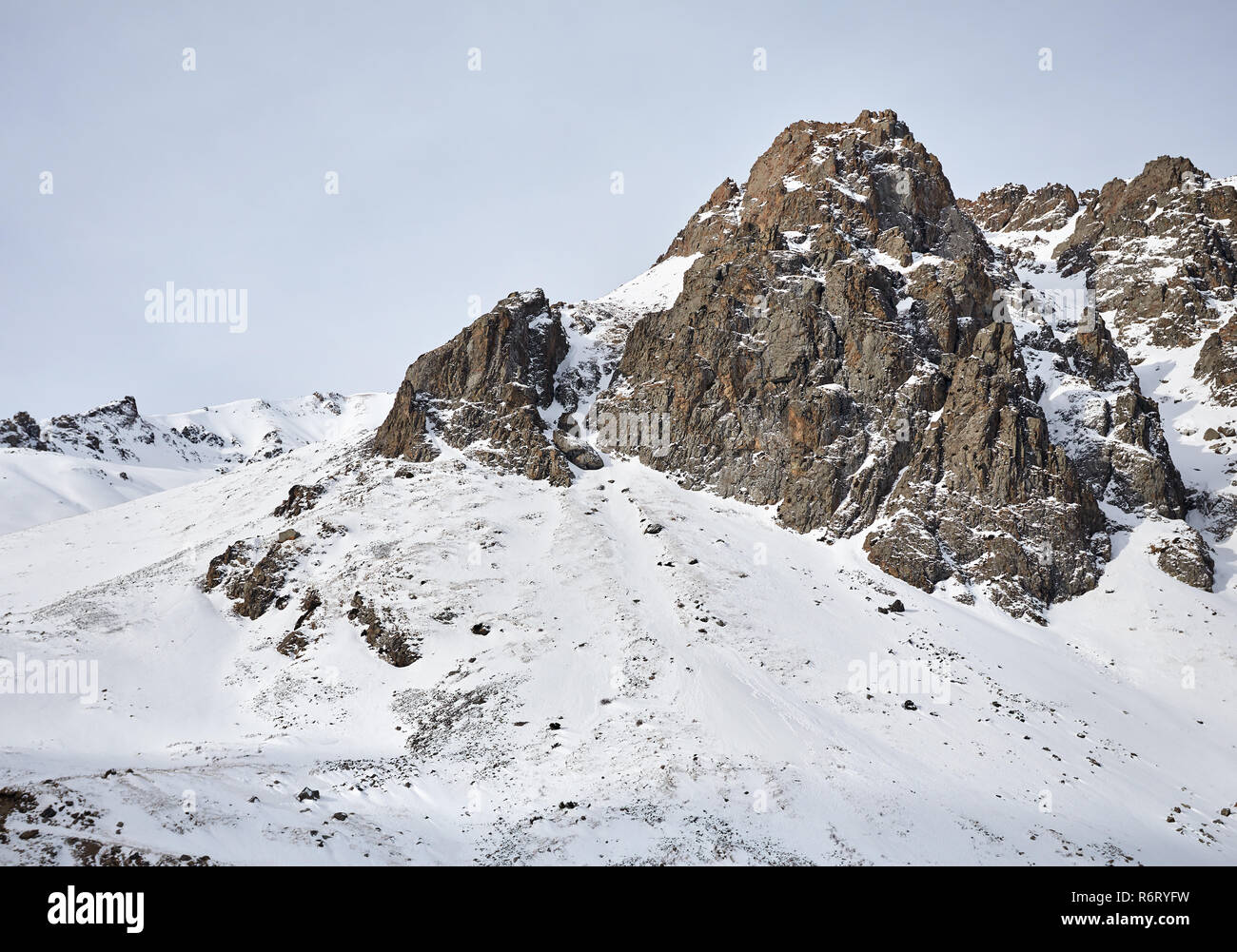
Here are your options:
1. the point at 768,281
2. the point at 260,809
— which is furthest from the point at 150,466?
the point at 260,809

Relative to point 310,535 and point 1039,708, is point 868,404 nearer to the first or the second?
point 1039,708

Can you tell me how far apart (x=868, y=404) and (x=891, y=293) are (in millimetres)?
17860

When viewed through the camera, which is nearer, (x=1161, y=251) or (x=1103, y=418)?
(x=1103, y=418)

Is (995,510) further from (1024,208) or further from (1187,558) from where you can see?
(1024,208)

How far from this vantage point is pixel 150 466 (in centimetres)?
17000

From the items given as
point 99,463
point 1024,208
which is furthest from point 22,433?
point 1024,208

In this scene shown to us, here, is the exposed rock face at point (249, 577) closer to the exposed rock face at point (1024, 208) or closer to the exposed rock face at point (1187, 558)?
the exposed rock face at point (1187, 558)

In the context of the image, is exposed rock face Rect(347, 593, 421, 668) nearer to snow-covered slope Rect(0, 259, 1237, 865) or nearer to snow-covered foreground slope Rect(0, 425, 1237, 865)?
snow-covered slope Rect(0, 259, 1237, 865)

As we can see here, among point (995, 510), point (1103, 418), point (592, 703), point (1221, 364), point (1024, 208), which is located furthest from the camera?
point (1024, 208)

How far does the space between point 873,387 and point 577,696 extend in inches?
2010

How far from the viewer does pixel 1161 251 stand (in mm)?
106688

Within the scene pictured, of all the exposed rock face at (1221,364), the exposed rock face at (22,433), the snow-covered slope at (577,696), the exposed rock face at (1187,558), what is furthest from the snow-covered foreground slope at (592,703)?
the exposed rock face at (22,433)

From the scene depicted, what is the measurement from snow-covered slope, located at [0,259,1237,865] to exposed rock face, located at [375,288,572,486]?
5.25 m
